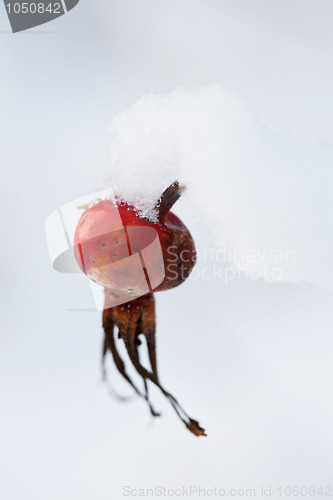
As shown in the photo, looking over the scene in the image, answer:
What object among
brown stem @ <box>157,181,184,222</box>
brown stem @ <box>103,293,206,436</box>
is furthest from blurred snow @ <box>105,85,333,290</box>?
brown stem @ <box>103,293,206,436</box>

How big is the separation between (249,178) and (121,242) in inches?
8.3

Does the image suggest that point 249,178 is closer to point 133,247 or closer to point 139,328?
point 133,247

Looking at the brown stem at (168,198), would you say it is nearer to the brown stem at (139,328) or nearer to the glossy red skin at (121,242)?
the glossy red skin at (121,242)

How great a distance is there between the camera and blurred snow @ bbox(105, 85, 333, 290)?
545 mm

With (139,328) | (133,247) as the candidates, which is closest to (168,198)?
(133,247)

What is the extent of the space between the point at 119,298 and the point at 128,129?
11.3 inches

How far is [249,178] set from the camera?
0.54m

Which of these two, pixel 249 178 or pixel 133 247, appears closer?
pixel 249 178

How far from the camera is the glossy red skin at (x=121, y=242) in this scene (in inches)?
25.7

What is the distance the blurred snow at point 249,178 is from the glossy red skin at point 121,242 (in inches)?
4.0

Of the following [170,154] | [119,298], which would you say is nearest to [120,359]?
[119,298]

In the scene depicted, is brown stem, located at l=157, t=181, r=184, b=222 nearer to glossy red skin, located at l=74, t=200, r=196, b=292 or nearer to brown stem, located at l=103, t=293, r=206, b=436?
glossy red skin, located at l=74, t=200, r=196, b=292

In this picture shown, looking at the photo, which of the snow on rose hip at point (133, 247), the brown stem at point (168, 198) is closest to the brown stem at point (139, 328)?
the snow on rose hip at point (133, 247)

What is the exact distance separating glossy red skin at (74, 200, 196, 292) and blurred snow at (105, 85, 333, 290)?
0.10m
